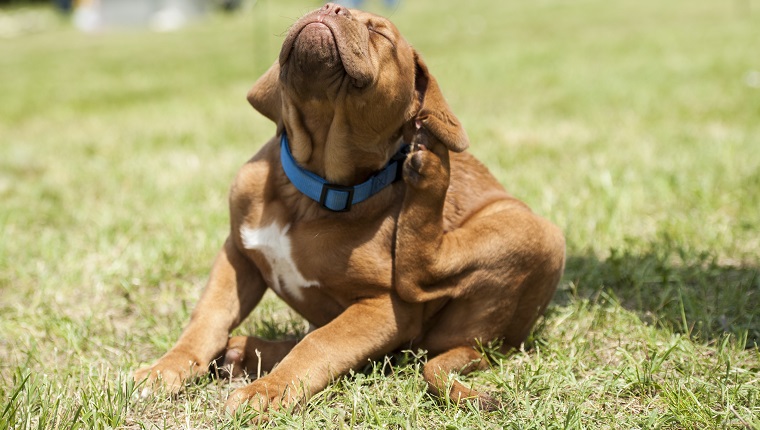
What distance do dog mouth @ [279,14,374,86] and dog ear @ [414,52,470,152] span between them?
268 mm

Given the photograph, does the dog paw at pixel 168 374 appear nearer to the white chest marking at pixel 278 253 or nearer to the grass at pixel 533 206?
the grass at pixel 533 206

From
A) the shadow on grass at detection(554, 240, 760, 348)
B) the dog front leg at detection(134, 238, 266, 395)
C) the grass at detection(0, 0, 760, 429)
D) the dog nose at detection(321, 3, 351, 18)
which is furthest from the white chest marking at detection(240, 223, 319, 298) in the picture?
the shadow on grass at detection(554, 240, 760, 348)

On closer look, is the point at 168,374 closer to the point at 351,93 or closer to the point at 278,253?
the point at 278,253

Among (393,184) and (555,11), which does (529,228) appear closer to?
(393,184)

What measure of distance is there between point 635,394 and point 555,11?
1908cm

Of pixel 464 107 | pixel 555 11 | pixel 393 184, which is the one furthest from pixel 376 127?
pixel 555 11

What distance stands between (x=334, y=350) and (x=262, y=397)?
0.97ft

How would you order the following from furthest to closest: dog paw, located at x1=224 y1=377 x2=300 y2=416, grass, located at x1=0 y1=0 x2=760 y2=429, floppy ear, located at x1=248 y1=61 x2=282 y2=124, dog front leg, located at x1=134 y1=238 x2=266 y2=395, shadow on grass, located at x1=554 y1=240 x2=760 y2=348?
shadow on grass, located at x1=554 y1=240 x2=760 y2=348 → floppy ear, located at x1=248 y1=61 x2=282 y2=124 → dog front leg, located at x1=134 y1=238 x2=266 y2=395 → grass, located at x1=0 y1=0 x2=760 y2=429 → dog paw, located at x1=224 y1=377 x2=300 y2=416

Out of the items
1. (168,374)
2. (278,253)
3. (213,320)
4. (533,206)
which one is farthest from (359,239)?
(533,206)

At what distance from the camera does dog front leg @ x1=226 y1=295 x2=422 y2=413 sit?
249cm

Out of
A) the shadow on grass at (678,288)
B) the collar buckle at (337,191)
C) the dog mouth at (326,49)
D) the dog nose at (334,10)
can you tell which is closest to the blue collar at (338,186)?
the collar buckle at (337,191)

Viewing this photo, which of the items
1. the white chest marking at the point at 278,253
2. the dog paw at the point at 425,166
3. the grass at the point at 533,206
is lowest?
the grass at the point at 533,206

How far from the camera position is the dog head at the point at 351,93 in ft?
8.68

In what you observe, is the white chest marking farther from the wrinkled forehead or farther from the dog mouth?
the wrinkled forehead
